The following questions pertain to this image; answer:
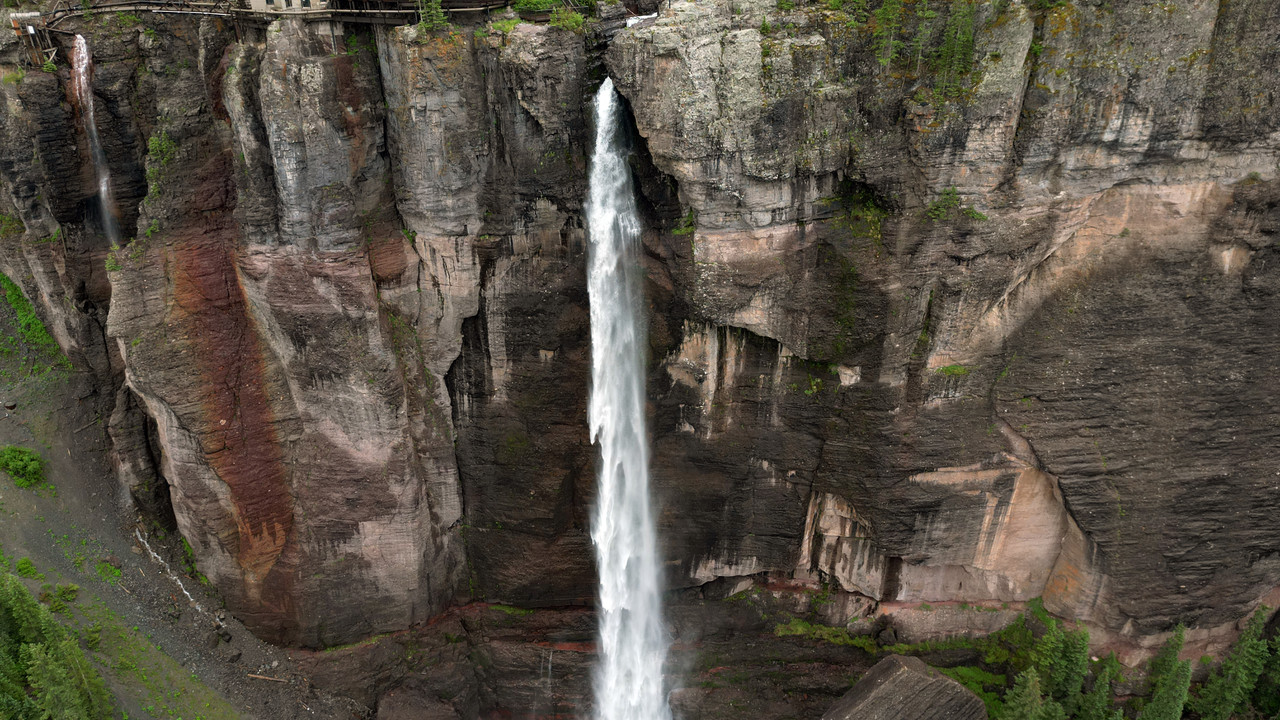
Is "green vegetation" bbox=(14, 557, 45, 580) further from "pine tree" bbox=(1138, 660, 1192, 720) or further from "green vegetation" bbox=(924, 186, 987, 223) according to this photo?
"pine tree" bbox=(1138, 660, 1192, 720)

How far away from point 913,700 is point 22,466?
2443 centimetres

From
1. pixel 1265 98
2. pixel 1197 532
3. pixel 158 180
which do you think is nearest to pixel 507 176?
pixel 158 180

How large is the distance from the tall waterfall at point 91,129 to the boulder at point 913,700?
22.9 metres

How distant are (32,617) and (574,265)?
586 inches

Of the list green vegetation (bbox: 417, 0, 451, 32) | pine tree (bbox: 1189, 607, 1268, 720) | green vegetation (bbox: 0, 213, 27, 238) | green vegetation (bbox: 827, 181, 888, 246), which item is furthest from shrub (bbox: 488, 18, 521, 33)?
pine tree (bbox: 1189, 607, 1268, 720)

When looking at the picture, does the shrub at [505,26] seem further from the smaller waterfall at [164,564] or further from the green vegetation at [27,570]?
the green vegetation at [27,570]

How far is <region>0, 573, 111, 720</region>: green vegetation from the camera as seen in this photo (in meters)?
18.2

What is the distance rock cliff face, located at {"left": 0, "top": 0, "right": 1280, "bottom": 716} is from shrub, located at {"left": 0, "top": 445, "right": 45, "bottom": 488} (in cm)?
207

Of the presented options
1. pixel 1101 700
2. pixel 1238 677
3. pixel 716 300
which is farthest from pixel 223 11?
pixel 1238 677

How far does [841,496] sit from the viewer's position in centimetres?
2269

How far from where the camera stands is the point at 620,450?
23359 millimetres

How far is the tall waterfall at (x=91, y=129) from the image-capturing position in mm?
21516

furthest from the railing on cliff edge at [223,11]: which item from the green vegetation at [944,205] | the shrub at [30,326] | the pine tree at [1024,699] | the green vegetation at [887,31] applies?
the pine tree at [1024,699]

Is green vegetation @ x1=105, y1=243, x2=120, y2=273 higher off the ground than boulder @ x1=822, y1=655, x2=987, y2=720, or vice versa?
green vegetation @ x1=105, y1=243, x2=120, y2=273
